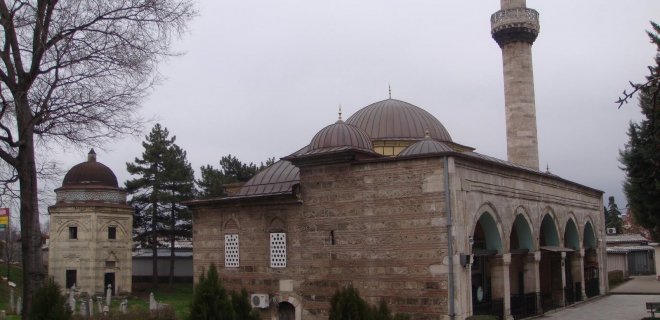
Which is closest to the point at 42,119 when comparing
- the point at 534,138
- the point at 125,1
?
the point at 125,1

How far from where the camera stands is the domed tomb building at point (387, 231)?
15141 mm

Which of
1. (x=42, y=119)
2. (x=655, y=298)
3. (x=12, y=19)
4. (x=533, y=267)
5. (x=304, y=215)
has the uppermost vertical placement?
(x=12, y=19)

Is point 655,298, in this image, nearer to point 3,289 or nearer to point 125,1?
point 125,1

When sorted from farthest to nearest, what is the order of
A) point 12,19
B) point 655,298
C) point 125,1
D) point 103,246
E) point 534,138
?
point 103,246 → point 534,138 → point 655,298 → point 125,1 → point 12,19

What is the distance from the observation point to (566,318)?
61.7 ft

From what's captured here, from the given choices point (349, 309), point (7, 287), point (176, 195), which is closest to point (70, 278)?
point (7, 287)

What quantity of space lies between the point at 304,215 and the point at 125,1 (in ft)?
26.8

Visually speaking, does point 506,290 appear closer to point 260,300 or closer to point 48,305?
point 260,300

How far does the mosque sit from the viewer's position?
1516cm

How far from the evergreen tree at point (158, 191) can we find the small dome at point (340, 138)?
791 inches

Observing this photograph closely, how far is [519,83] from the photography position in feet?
89.2

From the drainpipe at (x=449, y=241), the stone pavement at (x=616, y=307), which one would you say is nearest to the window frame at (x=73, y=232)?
the stone pavement at (x=616, y=307)

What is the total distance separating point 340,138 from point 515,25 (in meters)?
13.2

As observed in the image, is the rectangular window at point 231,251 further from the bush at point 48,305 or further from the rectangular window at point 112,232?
the rectangular window at point 112,232
